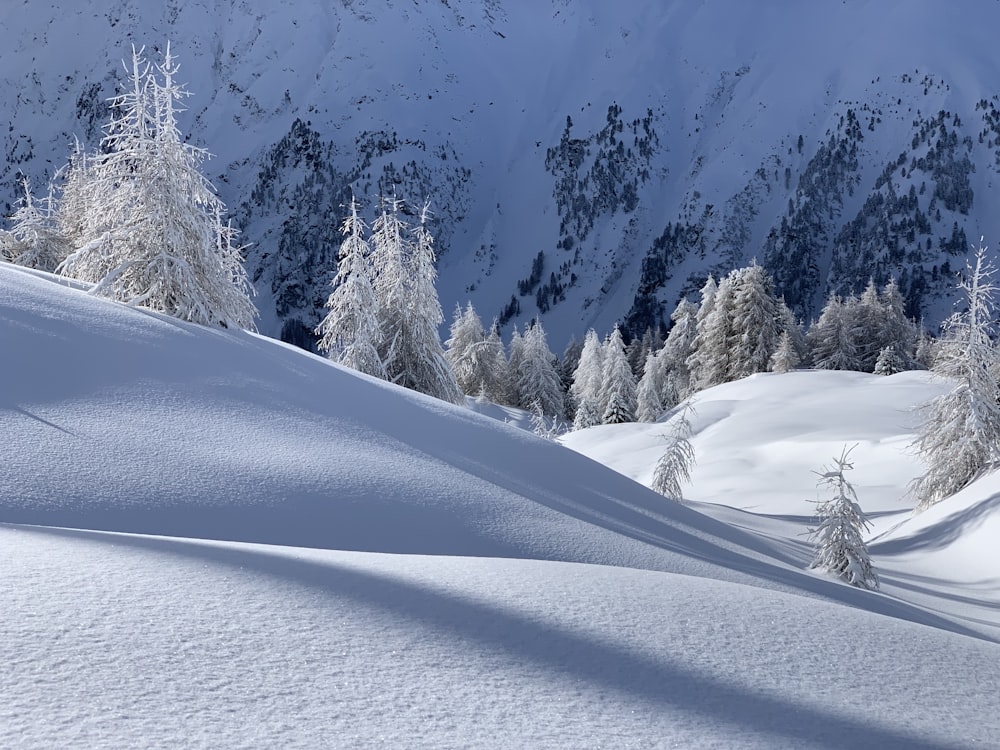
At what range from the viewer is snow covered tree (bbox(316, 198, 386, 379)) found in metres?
23.7

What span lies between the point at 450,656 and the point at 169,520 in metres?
3.87

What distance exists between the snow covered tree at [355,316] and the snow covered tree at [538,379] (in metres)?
32.1

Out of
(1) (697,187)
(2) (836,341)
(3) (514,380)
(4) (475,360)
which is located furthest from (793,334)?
(1) (697,187)

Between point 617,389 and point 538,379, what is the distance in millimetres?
7653

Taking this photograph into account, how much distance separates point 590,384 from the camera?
56250 millimetres

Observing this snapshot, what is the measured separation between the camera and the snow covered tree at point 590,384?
5019 cm

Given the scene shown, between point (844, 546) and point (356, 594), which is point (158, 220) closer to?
point (356, 594)

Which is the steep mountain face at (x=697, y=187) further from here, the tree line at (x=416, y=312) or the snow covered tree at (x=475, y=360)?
the snow covered tree at (x=475, y=360)

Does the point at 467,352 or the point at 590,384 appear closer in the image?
the point at 467,352

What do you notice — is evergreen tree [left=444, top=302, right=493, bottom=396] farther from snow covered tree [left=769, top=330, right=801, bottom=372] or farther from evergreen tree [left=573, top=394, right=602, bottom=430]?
snow covered tree [left=769, top=330, right=801, bottom=372]

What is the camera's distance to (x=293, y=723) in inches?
98.4

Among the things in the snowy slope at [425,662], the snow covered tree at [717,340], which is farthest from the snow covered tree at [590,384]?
the snowy slope at [425,662]

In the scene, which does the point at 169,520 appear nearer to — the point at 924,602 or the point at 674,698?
the point at 674,698

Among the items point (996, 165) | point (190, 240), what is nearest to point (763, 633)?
point (190, 240)
